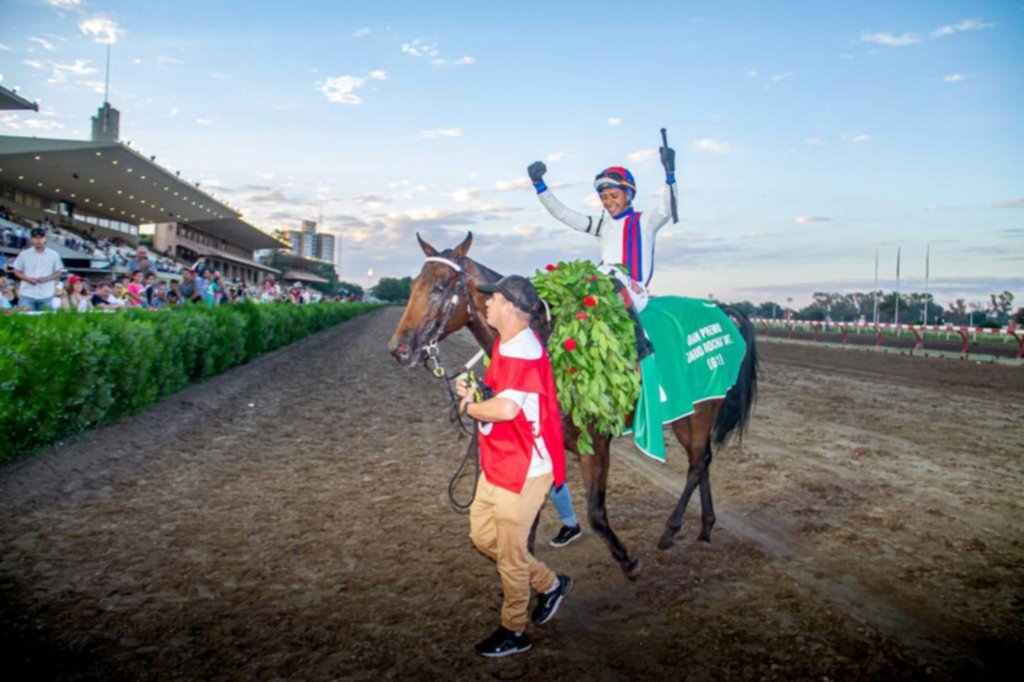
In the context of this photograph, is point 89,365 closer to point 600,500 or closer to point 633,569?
point 600,500

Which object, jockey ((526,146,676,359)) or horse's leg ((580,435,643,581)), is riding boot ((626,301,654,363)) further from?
horse's leg ((580,435,643,581))

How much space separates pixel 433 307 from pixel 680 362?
185 cm

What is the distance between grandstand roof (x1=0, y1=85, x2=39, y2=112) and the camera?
24236 mm

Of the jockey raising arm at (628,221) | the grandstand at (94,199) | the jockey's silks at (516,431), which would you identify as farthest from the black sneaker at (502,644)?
the grandstand at (94,199)

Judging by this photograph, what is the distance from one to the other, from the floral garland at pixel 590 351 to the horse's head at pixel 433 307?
0.56m

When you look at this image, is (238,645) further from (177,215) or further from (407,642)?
(177,215)

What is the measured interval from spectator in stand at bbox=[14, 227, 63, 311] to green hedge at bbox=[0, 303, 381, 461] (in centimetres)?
155

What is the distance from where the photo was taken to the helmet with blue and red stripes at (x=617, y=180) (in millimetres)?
4562

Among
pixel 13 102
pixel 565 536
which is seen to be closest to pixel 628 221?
pixel 565 536

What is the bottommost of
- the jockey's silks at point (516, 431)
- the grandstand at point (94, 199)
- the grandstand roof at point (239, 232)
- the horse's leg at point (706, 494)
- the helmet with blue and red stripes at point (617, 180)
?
the horse's leg at point (706, 494)

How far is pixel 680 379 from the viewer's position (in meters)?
4.43

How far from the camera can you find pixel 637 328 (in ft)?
13.8

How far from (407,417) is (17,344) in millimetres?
5166

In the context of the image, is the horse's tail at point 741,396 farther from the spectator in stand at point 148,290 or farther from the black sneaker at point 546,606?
the spectator in stand at point 148,290
